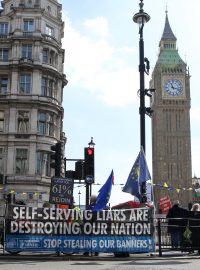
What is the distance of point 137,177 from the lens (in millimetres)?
14867

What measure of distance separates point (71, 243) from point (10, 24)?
2927 centimetres

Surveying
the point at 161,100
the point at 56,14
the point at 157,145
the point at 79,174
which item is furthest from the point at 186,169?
the point at 79,174

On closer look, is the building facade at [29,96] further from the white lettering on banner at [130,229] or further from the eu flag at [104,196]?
the white lettering on banner at [130,229]

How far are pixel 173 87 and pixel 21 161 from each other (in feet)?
306

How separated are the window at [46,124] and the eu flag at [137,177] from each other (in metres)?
21.6

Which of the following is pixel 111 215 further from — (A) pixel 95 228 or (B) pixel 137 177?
(B) pixel 137 177

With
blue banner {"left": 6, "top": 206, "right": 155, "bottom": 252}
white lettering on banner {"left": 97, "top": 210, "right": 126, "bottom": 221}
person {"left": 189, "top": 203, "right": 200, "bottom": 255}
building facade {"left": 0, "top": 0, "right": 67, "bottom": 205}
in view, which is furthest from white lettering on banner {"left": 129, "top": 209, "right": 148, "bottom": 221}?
building facade {"left": 0, "top": 0, "right": 67, "bottom": 205}

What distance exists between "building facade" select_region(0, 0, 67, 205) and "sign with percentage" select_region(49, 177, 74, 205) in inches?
725

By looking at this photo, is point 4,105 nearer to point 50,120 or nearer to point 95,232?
point 50,120

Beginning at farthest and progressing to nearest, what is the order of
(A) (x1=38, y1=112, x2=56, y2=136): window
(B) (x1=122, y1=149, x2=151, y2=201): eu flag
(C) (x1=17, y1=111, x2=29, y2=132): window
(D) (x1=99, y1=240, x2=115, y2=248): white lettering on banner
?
(A) (x1=38, y1=112, x2=56, y2=136): window
(C) (x1=17, y1=111, x2=29, y2=132): window
(B) (x1=122, y1=149, x2=151, y2=201): eu flag
(D) (x1=99, y1=240, x2=115, y2=248): white lettering on banner

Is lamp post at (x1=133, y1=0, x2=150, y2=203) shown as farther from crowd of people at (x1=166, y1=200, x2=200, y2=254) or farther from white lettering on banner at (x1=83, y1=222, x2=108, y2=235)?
white lettering on banner at (x1=83, y1=222, x2=108, y2=235)

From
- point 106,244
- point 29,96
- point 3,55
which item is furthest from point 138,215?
point 3,55

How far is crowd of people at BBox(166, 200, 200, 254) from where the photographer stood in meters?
13.7

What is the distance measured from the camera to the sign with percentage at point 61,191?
15.4 metres
